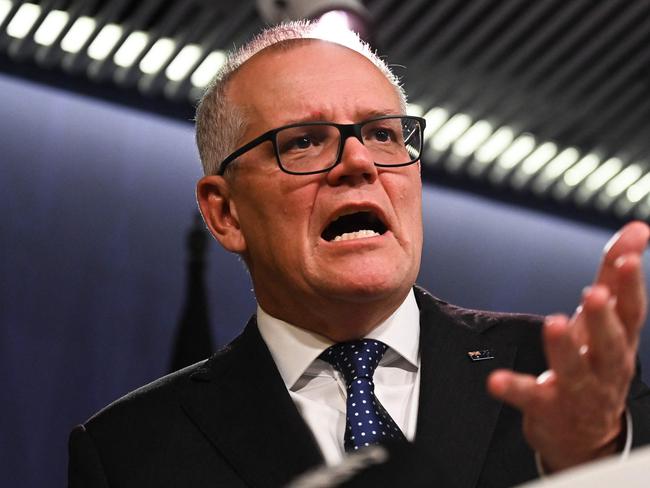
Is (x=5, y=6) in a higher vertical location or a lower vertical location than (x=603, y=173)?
higher

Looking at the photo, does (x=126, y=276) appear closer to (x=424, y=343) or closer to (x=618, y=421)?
(x=424, y=343)

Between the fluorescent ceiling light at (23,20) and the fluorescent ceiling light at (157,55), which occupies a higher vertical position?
the fluorescent ceiling light at (23,20)

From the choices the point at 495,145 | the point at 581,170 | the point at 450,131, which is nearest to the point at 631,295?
the point at 450,131

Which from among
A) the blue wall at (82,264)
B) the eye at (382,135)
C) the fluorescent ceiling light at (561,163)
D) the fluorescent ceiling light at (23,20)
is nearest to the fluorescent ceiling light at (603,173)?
the fluorescent ceiling light at (561,163)

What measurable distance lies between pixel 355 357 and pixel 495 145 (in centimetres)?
301

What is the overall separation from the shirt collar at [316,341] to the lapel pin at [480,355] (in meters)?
0.10

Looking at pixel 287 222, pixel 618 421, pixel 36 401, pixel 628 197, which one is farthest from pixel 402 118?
pixel 628 197

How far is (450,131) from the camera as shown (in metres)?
5.04

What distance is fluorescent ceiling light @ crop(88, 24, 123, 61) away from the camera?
14.3ft

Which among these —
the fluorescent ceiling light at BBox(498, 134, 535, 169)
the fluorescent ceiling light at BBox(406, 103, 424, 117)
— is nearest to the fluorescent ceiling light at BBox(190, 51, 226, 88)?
the fluorescent ceiling light at BBox(406, 103, 424, 117)

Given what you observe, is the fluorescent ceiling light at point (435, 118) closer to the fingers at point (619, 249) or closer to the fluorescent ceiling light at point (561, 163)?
the fluorescent ceiling light at point (561, 163)

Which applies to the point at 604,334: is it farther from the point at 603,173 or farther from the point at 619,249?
the point at 603,173

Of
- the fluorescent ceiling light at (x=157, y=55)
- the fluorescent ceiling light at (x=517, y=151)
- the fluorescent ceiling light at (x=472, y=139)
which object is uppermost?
the fluorescent ceiling light at (x=157, y=55)

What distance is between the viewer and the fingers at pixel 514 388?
1.43 meters
